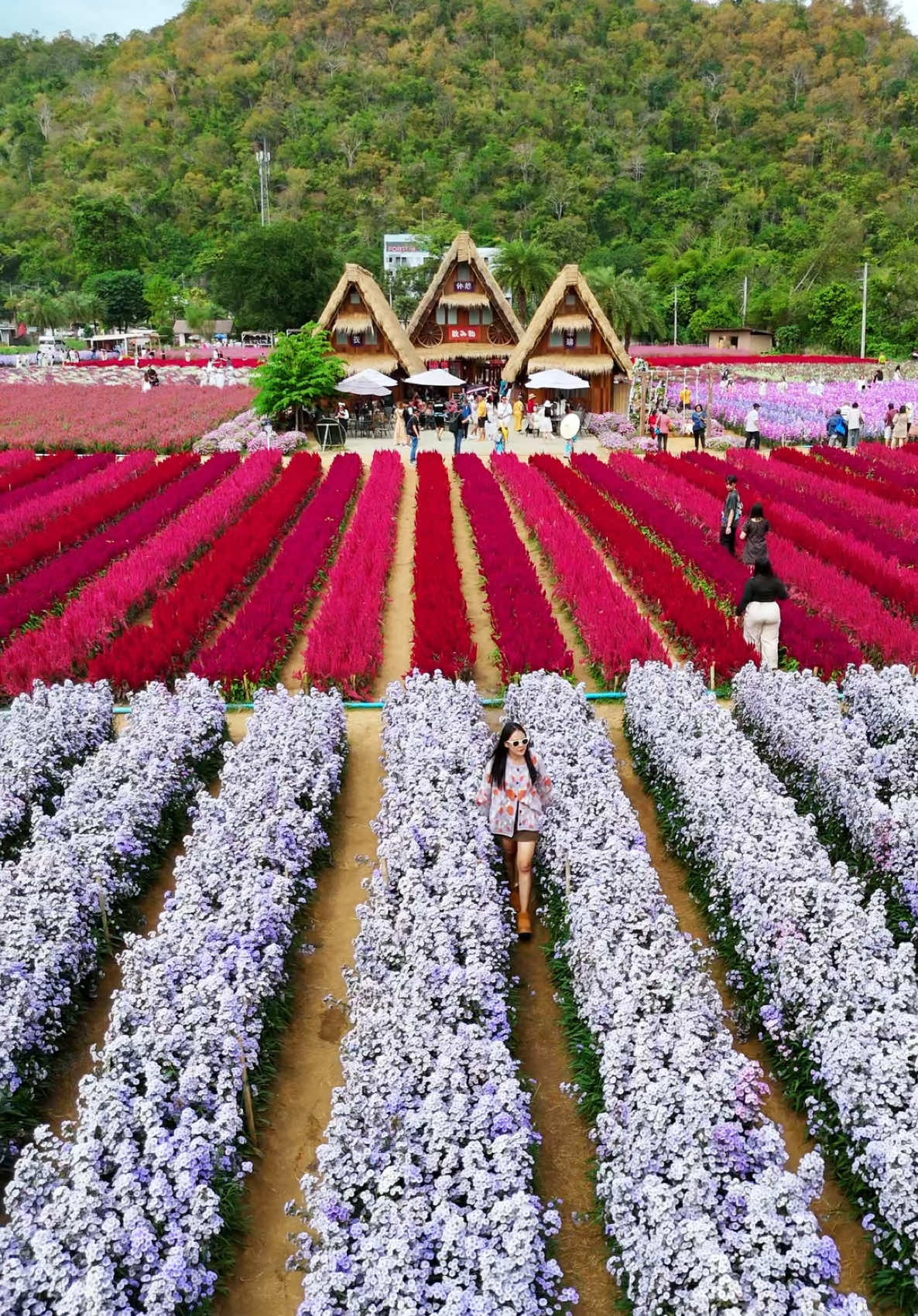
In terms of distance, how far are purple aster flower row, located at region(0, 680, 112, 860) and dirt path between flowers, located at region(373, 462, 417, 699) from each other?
2.63 metres

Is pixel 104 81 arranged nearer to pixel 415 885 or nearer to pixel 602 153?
pixel 602 153

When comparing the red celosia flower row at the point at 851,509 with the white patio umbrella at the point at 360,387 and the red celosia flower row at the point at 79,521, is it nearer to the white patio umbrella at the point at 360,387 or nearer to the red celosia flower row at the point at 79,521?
the red celosia flower row at the point at 79,521

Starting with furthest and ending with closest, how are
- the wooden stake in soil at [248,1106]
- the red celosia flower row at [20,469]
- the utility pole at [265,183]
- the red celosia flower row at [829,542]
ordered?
the utility pole at [265,183] < the red celosia flower row at [20,469] < the red celosia flower row at [829,542] < the wooden stake in soil at [248,1106]

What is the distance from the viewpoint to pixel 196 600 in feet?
39.1

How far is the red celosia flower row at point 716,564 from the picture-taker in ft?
32.2

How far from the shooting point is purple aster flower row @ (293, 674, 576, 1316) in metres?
3.45

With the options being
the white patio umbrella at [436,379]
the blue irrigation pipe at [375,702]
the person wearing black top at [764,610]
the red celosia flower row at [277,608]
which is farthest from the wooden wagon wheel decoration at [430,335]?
the person wearing black top at [764,610]

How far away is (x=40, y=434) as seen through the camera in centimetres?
2919

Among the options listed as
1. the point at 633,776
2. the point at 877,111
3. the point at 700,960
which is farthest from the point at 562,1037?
the point at 877,111

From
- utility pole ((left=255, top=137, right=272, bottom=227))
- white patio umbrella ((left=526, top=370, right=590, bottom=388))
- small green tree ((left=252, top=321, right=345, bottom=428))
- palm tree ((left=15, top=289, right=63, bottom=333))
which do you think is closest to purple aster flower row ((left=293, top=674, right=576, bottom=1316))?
small green tree ((left=252, top=321, right=345, bottom=428))

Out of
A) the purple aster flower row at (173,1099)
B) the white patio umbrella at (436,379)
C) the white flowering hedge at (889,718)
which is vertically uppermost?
the white patio umbrella at (436,379)

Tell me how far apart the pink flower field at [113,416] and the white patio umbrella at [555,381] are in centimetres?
906

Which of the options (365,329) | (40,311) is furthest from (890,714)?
(40,311)

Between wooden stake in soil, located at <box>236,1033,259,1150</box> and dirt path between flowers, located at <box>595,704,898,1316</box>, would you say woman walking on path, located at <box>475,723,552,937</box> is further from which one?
wooden stake in soil, located at <box>236,1033,259,1150</box>
